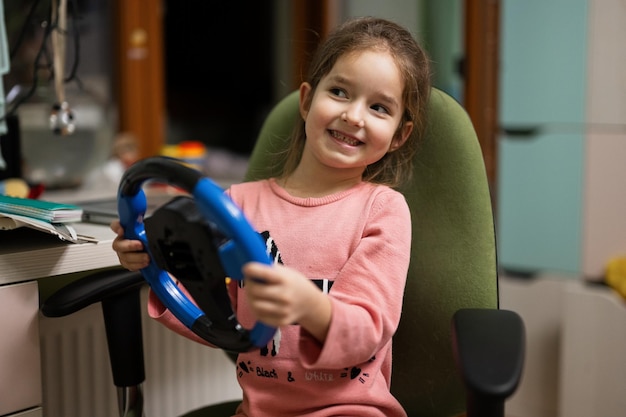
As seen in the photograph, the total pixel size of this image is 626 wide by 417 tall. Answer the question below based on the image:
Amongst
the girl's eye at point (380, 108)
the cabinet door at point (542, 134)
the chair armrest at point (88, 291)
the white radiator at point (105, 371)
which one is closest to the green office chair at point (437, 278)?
the chair armrest at point (88, 291)

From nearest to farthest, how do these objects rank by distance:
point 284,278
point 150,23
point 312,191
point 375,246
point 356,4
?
point 284,278 < point 375,246 < point 312,191 < point 150,23 < point 356,4

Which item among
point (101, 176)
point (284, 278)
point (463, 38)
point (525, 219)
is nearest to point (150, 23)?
point (101, 176)

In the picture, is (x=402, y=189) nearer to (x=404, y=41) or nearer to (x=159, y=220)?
(x=404, y=41)

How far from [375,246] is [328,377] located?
0.17 metres

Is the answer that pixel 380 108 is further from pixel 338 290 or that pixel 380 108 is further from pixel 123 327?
pixel 123 327

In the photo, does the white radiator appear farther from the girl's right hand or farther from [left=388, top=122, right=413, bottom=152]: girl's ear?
[left=388, top=122, right=413, bottom=152]: girl's ear

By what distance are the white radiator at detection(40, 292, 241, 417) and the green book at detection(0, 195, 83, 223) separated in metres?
0.26

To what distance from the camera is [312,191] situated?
3.22 ft

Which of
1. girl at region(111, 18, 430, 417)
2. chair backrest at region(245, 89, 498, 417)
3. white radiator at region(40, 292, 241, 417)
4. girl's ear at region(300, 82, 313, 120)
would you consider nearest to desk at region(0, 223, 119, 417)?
girl at region(111, 18, 430, 417)

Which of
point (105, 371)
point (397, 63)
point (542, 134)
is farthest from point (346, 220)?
point (542, 134)

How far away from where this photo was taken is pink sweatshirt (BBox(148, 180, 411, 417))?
2.77 ft

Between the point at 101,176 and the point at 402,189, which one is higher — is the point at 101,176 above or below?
below

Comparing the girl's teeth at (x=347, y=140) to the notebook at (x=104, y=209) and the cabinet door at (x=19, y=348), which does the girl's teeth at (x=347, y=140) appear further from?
the cabinet door at (x=19, y=348)

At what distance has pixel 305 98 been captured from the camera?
1.04m
